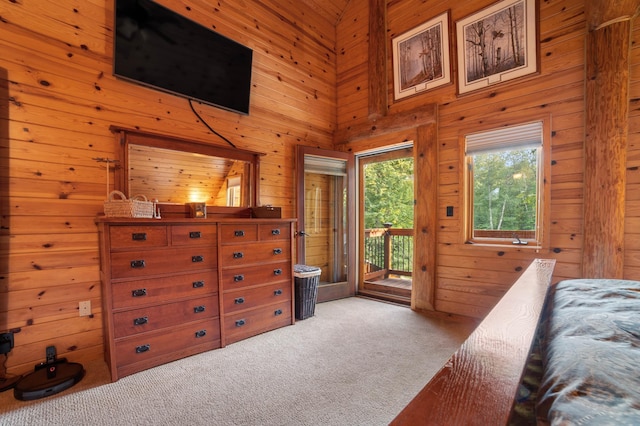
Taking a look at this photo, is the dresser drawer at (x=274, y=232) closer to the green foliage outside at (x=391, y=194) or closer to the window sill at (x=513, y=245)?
the window sill at (x=513, y=245)

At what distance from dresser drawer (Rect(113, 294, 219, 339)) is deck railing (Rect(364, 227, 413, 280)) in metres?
3.45

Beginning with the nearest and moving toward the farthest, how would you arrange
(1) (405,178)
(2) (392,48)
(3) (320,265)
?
1. (2) (392,48)
2. (3) (320,265)
3. (1) (405,178)

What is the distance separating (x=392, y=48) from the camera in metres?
3.63

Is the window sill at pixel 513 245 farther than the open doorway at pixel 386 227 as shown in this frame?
No

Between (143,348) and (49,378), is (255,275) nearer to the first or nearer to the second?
(143,348)

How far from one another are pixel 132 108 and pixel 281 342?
252 centimetres

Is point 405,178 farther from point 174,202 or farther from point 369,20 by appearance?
point 174,202

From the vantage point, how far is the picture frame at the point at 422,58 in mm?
3162

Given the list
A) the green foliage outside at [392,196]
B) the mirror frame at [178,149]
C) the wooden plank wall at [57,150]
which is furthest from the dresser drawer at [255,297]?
the green foliage outside at [392,196]

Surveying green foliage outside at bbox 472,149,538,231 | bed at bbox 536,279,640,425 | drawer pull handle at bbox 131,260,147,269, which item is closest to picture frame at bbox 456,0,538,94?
green foliage outside at bbox 472,149,538,231

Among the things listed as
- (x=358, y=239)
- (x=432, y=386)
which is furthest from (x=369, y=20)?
(x=432, y=386)

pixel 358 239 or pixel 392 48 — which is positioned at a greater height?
pixel 392 48

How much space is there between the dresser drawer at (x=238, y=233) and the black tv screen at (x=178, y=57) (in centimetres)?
138

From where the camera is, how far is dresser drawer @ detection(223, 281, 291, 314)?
8.16 ft
